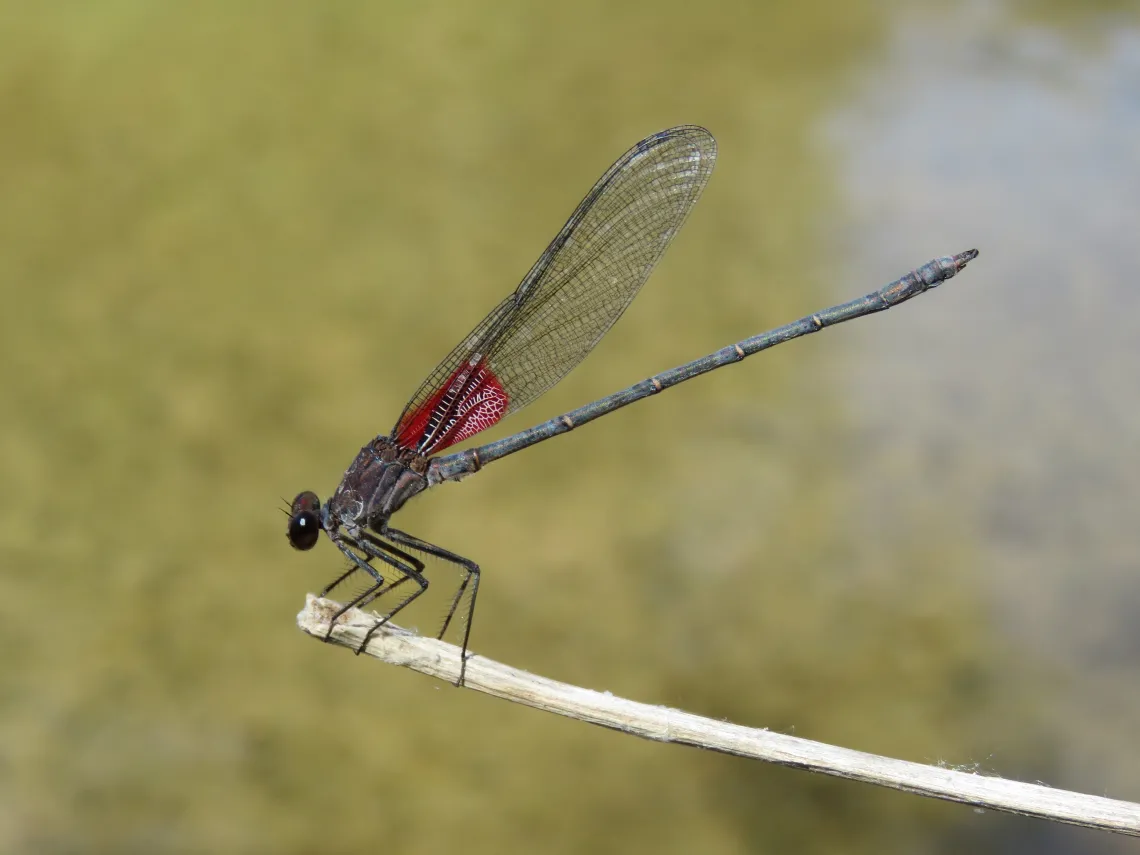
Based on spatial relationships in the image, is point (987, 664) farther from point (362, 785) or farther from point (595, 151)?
point (595, 151)

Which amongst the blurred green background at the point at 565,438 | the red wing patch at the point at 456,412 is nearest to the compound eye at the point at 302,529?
the red wing patch at the point at 456,412

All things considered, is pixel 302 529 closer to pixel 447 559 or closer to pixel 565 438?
pixel 447 559

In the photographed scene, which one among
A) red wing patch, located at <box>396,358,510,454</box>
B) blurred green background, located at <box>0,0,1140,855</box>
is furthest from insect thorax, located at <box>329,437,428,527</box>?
blurred green background, located at <box>0,0,1140,855</box>

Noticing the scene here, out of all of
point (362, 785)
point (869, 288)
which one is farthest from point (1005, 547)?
point (362, 785)

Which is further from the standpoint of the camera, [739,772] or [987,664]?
[987,664]

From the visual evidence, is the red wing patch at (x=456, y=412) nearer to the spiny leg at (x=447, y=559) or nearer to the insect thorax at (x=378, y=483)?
the insect thorax at (x=378, y=483)
